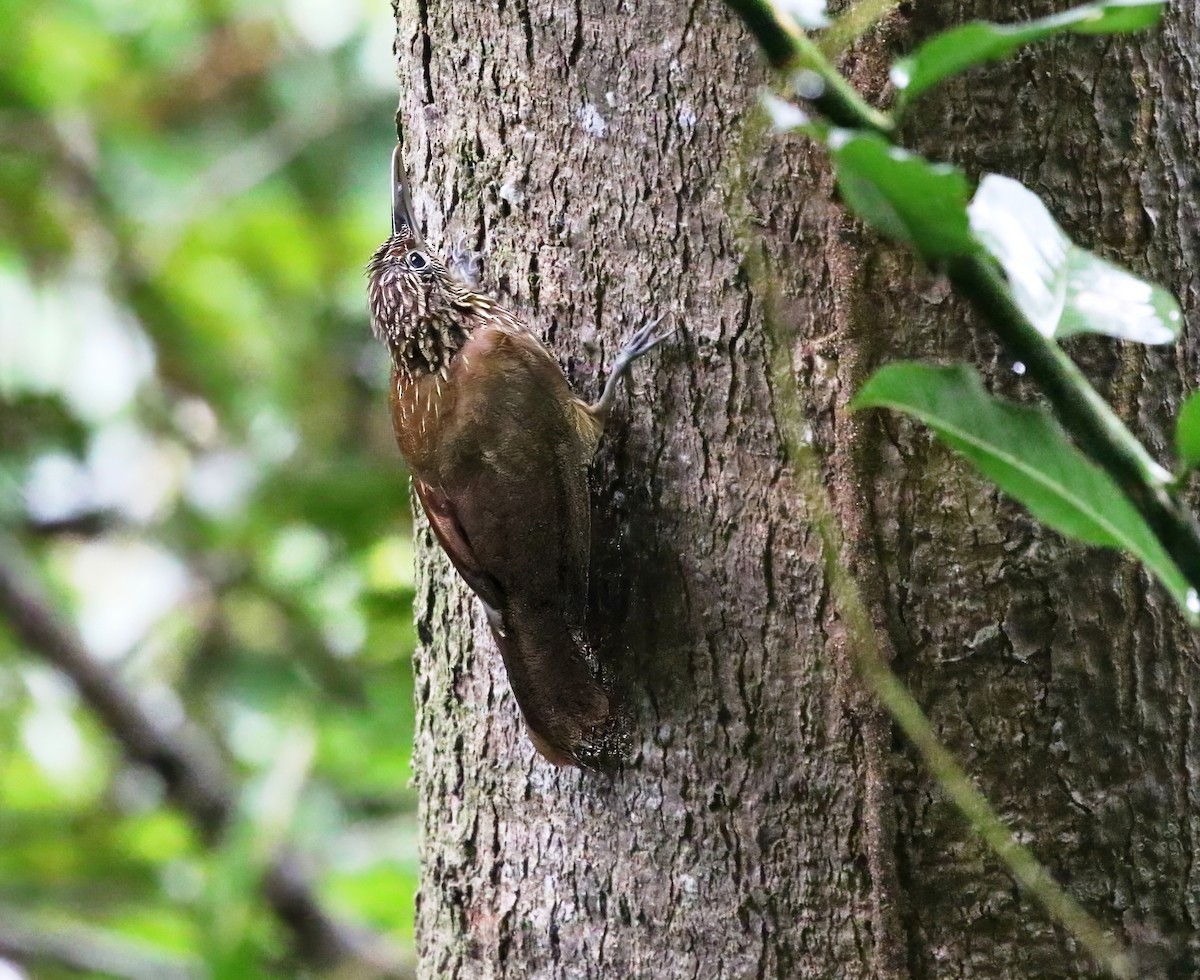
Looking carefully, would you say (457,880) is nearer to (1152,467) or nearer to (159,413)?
(1152,467)

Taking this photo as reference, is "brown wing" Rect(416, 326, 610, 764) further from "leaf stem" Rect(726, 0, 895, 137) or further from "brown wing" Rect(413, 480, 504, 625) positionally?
"leaf stem" Rect(726, 0, 895, 137)

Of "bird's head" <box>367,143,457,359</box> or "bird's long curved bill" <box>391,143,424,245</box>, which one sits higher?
"bird's long curved bill" <box>391,143,424,245</box>

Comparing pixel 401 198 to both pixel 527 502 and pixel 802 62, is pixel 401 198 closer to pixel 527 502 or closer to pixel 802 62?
pixel 527 502

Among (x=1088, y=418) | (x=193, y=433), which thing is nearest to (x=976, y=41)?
(x=1088, y=418)

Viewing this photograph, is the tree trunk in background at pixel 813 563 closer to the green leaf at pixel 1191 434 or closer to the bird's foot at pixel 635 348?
the bird's foot at pixel 635 348

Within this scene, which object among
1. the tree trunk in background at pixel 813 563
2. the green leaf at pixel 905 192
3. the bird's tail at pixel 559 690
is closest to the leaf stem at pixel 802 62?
the green leaf at pixel 905 192

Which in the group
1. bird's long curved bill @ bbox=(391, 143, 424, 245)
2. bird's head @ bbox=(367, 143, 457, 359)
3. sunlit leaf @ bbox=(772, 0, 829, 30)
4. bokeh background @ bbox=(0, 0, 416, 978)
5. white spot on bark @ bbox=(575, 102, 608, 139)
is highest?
bokeh background @ bbox=(0, 0, 416, 978)

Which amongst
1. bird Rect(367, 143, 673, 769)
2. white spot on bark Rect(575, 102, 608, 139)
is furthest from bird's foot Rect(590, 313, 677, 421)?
white spot on bark Rect(575, 102, 608, 139)
